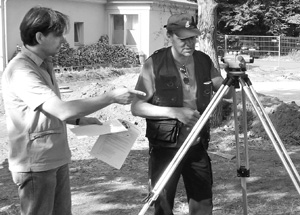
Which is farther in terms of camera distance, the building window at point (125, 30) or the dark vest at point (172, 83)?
the building window at point (125, 30)

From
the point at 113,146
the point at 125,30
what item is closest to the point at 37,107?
the point at 113,146

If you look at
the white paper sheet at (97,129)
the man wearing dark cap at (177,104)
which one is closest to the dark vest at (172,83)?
the man wearing dark cap at (177,104)

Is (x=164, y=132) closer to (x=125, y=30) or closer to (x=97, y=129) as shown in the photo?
(x=97, y=129)

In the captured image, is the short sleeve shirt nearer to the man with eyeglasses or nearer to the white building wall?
the man with eyeglasses

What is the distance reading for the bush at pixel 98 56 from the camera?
63.5 feet

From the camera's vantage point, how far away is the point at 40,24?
2824mm

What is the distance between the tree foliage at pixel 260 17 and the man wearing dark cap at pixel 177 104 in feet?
96.6

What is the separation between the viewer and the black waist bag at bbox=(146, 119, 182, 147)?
3.60 meters

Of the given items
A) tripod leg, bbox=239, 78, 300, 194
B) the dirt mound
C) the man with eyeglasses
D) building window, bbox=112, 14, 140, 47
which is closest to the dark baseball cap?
tripod leg, bbox=239, 78, 300, 194

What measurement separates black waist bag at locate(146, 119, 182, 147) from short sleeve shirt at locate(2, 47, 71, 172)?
841 millimetres

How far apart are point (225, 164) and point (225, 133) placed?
1.74 m

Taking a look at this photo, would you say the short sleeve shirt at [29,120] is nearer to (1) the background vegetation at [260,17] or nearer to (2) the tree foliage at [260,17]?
(1) the background vegetation at [260,17]

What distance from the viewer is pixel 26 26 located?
2.85 metres

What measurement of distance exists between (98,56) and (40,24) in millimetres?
18433
